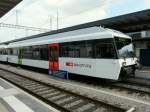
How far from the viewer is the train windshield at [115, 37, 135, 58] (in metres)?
11.2

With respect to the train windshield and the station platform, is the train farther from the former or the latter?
the station platform

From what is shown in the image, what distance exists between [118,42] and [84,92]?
11.5 feet

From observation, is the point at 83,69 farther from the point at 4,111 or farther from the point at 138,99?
the point at 4,111

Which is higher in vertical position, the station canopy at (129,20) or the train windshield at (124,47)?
the station canopy at (129,20)

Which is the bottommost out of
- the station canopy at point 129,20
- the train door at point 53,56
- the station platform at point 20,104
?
the station platform at point 20,104

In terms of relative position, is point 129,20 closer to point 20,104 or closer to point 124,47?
point 124,47

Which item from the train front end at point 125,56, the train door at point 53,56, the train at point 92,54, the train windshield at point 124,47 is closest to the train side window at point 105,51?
the train at point 92,54

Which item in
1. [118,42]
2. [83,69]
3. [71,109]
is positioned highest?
[118,42]

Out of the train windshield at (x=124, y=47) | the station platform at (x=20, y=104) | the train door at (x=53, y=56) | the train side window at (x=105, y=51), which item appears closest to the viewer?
the station platform at (x=20, y=104)

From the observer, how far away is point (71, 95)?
30.6 feet

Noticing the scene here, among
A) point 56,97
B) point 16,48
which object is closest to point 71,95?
point 56,97

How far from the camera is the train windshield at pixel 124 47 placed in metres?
11.2

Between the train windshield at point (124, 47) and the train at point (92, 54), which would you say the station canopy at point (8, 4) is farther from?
the train windshield at point (124, 47)

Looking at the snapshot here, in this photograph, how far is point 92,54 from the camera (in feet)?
39.3
